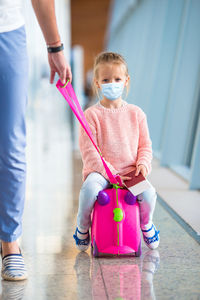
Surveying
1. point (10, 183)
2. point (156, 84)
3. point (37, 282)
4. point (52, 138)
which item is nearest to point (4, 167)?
point (10, 183)

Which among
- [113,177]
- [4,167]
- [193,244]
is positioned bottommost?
[193,244]

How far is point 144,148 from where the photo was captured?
2273mm

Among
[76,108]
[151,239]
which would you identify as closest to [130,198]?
[151,239]

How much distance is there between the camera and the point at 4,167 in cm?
187

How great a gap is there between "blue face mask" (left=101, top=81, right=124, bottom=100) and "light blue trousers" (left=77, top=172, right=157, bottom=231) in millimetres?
422

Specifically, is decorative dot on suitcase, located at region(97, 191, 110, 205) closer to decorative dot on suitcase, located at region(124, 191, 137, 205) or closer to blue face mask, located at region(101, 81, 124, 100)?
decorative dot on suitcase, located at region(124, 191, 137, 205)

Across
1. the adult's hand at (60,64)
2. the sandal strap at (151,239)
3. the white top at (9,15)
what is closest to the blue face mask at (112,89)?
the adult's hand at (60,64)

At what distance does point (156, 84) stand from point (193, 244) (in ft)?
14.2

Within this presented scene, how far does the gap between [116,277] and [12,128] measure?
81 centimetres

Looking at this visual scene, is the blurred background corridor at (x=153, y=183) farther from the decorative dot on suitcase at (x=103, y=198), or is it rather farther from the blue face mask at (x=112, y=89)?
the blue face mask at (x=112, y=89)

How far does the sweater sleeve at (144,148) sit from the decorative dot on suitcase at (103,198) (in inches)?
9.6

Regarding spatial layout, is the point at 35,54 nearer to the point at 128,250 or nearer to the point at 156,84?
the point at 156,84

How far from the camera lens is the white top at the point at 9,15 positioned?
174cm

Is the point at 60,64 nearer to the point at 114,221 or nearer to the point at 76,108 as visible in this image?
the point at 76,108
